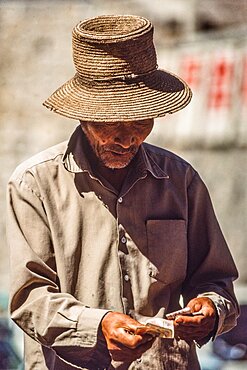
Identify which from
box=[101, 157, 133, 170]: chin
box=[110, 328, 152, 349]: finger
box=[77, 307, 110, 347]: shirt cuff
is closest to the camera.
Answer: box=[110, 328, 152, 349]: finger

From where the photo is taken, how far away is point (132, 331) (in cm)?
344

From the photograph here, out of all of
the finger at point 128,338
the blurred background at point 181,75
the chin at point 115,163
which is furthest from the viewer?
the blurred background at point 181,75

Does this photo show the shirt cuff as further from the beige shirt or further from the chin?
the chin

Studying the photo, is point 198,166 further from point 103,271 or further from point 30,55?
point 103,271

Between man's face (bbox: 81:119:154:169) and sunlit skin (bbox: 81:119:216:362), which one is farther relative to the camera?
man's face (bbox: 81:119:154:169)

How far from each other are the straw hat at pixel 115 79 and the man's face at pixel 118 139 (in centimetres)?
7

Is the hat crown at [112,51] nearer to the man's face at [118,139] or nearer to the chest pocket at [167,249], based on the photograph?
the man's face at [118,139]

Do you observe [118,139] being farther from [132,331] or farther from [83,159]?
[132,331]

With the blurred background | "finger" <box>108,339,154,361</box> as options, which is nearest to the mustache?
"finger" <box>108,339,154,361</box>

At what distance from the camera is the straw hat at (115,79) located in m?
3.58

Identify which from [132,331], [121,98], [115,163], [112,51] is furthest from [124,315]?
[112,51]

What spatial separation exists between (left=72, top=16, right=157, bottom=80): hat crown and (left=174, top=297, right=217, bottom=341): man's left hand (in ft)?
2.47

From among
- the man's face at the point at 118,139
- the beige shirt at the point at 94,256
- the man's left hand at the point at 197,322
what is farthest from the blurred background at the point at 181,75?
the man's face at the point at 118,139

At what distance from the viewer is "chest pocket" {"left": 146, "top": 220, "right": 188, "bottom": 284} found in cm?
376
